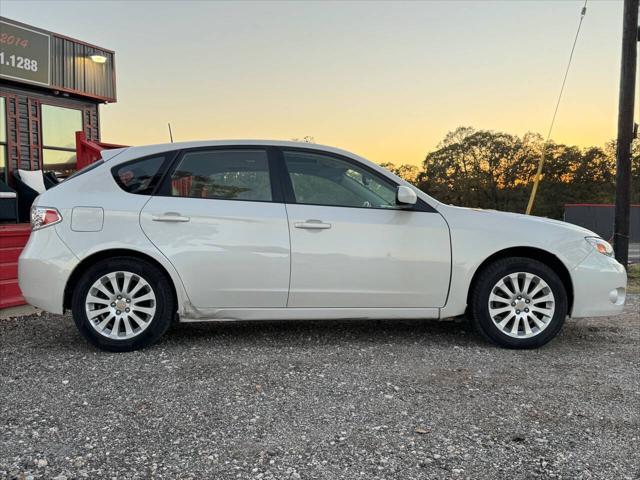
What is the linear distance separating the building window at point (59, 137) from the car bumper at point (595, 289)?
9891 mm

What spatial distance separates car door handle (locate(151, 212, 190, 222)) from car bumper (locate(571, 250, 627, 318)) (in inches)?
124

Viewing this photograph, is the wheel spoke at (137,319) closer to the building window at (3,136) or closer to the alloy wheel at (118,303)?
the alloy wheel at (118,303)

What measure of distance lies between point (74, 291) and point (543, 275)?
3.70m

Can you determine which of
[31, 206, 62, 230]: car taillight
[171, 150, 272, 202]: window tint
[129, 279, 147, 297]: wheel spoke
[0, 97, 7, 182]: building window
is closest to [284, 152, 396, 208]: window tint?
[171, 150, 272, 202]: window tint

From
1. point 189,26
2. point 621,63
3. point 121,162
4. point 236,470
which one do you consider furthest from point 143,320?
point 189,26

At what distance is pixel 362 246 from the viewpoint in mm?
4184

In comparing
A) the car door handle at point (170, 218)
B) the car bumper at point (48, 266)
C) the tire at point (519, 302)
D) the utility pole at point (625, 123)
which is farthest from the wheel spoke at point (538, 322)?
the utility pole at point (625, 123)

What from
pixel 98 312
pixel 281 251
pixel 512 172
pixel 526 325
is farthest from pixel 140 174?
pixel 512 172

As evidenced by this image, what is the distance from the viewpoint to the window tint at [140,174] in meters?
4.23

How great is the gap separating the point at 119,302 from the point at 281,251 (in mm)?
1324

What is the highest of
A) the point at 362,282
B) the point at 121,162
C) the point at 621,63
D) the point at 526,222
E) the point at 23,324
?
the point at 621,63

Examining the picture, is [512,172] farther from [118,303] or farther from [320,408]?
[320,408]

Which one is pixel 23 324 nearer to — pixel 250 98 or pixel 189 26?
pixel 189 26

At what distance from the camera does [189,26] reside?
40.7 ft
